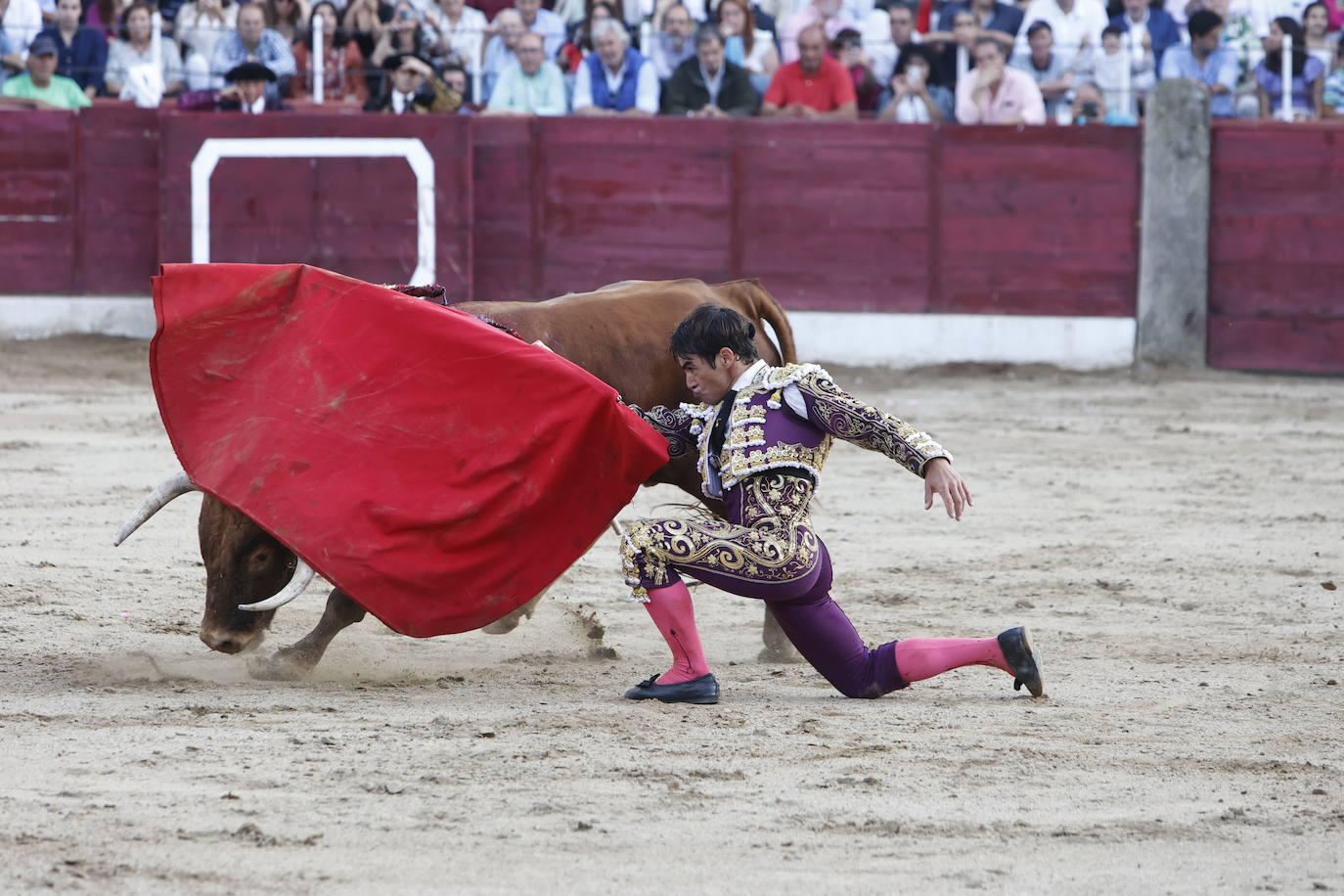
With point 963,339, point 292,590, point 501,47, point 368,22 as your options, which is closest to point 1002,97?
point 963,339

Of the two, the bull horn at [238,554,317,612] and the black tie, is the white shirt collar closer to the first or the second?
the black tie

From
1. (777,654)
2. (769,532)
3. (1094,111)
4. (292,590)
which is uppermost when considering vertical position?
(1094,111)

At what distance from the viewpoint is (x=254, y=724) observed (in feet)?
9.36

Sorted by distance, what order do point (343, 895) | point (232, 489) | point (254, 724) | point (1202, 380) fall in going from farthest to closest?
point (1202, 380) → point (232, 489) → point (254, 724) → point (343, 895)

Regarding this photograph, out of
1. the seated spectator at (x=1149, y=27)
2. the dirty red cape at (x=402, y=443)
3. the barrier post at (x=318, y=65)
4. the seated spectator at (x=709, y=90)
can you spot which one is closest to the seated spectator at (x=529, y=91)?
the seated spectator at (x=709, y=90)

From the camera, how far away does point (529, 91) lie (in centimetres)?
873

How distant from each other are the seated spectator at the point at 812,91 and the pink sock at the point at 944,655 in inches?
228

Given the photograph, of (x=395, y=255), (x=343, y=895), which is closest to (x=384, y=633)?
(x=343, y=895)

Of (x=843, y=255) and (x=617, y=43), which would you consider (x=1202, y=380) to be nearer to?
(x=843, y=255)

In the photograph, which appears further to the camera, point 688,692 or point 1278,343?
point 1278,343

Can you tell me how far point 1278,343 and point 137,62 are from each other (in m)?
5.74

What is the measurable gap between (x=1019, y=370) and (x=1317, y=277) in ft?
4.86

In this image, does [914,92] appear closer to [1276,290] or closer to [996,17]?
[996,17]

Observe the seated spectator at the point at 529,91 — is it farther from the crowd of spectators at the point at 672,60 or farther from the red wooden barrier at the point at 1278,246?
the red wooden barrier at the point at 1278,246
